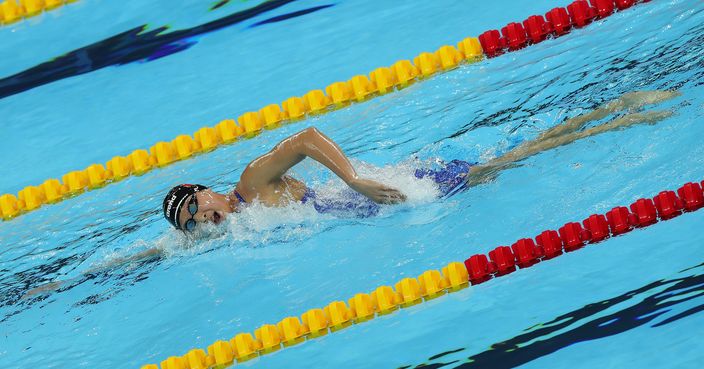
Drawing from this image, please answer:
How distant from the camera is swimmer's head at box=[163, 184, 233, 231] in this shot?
4.79m

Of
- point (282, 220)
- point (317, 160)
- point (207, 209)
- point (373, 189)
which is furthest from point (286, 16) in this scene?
point (373, 189)

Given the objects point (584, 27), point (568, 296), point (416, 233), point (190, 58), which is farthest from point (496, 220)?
point (190, 58)

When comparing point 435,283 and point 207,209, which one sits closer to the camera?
point 435,283

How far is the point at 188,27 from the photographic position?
7172 millimetres

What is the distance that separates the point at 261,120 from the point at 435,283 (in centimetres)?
217

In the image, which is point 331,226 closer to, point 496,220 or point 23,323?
point 496,220

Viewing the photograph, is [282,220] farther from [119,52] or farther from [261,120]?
[119,52]

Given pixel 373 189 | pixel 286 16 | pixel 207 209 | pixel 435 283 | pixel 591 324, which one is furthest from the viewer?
pixel 286 16

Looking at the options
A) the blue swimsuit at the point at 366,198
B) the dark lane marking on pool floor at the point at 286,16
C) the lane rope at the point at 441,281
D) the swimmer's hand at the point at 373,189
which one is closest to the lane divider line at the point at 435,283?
the lane rope at the point at 441,281

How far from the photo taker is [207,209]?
192 inches

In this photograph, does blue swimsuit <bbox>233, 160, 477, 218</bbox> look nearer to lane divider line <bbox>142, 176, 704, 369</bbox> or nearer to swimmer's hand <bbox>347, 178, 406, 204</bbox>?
swimmer's hand <bbox>347, 178, 406, 204</bbox>

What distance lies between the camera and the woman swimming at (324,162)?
185 inches

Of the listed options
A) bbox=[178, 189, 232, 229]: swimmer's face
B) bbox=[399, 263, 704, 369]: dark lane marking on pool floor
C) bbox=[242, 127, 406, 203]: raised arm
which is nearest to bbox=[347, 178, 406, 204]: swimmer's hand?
bbox=[242, 127, 406, 203]: raised arm

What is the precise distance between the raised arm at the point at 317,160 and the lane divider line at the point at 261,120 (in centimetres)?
128
